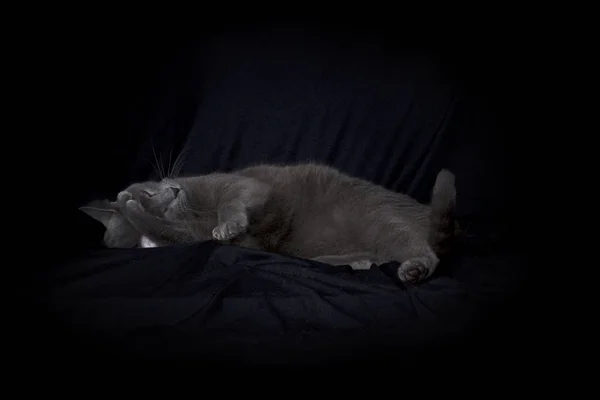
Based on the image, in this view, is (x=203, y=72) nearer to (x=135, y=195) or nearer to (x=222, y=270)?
(x=135, y=195)

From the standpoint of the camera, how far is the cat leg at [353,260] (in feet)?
5.85

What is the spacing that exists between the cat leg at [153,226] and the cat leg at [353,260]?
1.67ft

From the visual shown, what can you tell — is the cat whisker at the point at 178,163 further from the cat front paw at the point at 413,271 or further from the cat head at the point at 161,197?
the cat front paw at the point at 413,271

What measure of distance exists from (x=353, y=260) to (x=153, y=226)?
729 mm

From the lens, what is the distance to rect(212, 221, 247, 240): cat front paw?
172 centimetres

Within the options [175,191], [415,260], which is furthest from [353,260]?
[175,191]

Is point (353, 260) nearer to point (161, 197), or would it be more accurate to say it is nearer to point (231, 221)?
point (231, 221)

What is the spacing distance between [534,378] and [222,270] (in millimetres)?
919

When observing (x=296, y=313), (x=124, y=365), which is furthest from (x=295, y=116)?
(x=124, y=365)

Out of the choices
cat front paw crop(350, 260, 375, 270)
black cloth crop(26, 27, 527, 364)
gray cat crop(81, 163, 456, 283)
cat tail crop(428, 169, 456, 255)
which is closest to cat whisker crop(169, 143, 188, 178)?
black cloth crop(26, 27, 527, 364)

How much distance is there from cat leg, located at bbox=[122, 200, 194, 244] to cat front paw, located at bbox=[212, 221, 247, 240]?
0.25 m

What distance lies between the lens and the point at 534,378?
1.17m

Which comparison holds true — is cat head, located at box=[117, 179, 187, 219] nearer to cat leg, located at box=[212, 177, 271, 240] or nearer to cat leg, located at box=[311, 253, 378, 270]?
cat leg, located at box=[212, 177, 271, 240]

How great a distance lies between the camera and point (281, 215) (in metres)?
1.91
